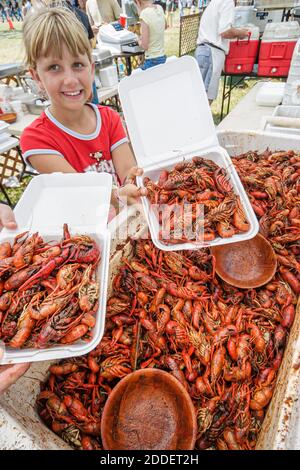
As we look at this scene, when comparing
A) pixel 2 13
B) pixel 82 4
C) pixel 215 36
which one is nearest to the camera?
pixel 215 36

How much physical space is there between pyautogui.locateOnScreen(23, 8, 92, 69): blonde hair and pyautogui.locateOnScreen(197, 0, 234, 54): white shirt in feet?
15.2

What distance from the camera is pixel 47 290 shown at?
1410mm

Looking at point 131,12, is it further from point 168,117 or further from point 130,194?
point 130,194

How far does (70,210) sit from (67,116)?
3.48 ft

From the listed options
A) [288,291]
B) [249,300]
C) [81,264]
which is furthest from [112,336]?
[288,291]

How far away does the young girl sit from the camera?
1.95 metres

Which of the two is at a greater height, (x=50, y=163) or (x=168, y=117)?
(x=168, y=117)

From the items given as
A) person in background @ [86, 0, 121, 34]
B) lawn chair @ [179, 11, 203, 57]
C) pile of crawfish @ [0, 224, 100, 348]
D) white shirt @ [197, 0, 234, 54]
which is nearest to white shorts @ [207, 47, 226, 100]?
white shirt @ [197, 0, 234, 54]

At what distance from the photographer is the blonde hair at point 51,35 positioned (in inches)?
74.6

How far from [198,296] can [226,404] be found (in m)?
0.63

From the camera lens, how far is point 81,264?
1.49m

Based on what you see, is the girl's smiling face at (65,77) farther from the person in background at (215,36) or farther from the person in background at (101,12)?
the person in background at (101,12)

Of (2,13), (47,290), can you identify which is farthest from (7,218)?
(2,13)

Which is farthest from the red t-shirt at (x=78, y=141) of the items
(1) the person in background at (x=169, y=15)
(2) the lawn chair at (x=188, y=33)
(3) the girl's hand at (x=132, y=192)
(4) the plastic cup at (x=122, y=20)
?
(1) the person in background at (x=169, y=15)
